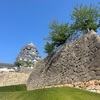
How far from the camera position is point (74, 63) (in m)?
23.9

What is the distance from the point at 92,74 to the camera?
21047mm

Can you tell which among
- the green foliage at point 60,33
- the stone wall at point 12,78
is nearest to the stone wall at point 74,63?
the green foliage at point 60,33

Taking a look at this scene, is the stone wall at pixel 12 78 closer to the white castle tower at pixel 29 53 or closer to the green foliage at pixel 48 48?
the green foliage at pixel 48 48

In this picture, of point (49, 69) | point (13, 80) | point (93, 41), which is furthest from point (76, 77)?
point (13, 80)

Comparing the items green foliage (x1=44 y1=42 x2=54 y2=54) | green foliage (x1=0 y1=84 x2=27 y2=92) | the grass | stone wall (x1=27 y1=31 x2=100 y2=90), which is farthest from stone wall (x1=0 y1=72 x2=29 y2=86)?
the grass

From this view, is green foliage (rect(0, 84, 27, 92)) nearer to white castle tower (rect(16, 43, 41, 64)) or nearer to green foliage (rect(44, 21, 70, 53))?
green foliage (rect(44, 21, 70, 53))

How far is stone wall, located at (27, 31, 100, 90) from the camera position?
70.7 ft

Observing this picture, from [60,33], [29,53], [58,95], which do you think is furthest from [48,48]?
[29,53]

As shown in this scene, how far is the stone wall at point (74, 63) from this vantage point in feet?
70.7

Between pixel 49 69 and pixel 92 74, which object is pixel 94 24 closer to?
pixel 49 69

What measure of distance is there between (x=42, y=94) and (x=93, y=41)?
9.36 meters

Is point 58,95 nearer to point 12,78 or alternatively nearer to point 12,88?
point 12,88

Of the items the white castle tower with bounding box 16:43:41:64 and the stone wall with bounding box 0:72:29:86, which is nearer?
the stone wall with bounding box 0:72:29:86

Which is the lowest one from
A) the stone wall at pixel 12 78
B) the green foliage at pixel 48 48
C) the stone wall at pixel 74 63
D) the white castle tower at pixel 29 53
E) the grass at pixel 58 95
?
the grass at pixel 58 95
